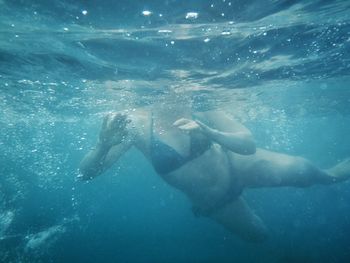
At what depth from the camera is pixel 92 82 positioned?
1496cm

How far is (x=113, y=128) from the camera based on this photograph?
22.5 ft

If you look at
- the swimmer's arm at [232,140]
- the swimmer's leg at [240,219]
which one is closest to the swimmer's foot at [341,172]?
the swimmer's leg at [240,219]

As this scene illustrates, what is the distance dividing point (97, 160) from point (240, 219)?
4964 millimetres

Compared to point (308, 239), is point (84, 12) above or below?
above

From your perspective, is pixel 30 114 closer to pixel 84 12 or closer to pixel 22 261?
pixel 22 261

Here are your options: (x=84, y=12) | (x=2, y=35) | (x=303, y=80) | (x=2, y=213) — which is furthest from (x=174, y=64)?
(x=2, y=213)

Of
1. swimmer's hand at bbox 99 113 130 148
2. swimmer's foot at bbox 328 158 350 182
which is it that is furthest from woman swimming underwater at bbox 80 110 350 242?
swimmer's foot at bbox 328 158 350 182

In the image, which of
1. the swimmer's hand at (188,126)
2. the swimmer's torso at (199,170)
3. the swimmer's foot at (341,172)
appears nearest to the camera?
the swimmer's hand at (188,126)

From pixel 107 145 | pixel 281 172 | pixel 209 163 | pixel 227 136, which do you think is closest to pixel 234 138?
pixel 227 136

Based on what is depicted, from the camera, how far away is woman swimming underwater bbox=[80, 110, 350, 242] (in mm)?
7561

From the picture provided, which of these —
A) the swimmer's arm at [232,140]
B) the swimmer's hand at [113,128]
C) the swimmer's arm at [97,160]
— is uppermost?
the swimmer's hand at [113,128]

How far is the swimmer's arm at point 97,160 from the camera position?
7539mm

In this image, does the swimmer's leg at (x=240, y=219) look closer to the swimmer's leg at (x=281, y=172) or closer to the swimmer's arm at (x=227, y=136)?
the swimmer's leg at (x=281, y=172)

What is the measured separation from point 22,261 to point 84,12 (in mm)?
23691
